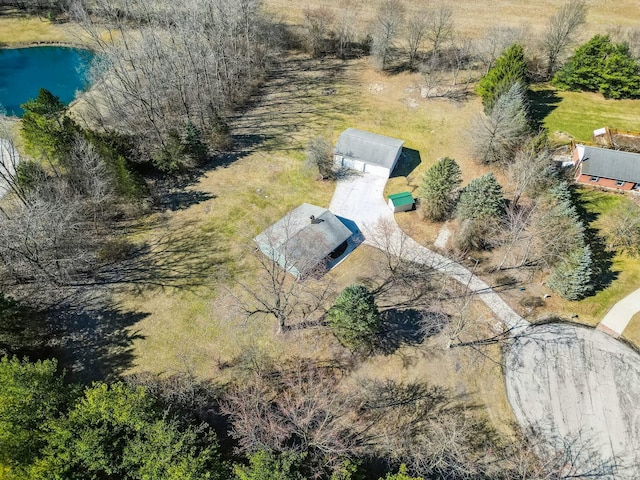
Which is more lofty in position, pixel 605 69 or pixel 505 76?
pixel 505 76

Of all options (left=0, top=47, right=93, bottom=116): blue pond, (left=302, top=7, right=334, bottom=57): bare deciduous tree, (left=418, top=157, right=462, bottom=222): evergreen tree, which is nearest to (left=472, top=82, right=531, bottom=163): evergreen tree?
(left=418, top=157, right=462, bottom=222): evergreen tree

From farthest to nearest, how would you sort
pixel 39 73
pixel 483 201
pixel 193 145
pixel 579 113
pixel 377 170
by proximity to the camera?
pixel 39 73
pixel 579 113
pixel 377 170
pixel 193 145
pixel 483 201

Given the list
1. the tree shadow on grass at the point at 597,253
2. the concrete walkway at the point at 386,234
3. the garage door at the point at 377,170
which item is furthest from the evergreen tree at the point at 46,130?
the tree shadow on grass at the point at 597,253

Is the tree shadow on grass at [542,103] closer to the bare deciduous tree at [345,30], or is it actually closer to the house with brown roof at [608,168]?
the house with brown roof at [608,168]

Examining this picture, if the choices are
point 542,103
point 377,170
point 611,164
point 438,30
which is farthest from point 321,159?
point 438,30

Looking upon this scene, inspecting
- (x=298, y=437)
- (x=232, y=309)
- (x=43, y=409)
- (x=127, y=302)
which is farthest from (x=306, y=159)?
(x=43, y=409)

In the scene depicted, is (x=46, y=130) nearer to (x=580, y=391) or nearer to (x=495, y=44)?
(x=580, y=391)

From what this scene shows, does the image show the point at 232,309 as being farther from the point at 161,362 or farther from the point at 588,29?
the point at 588,29
